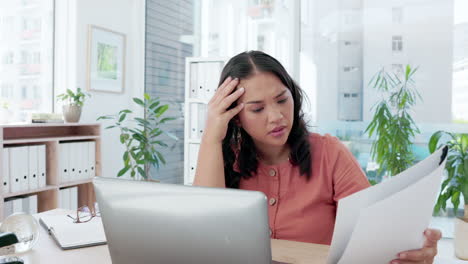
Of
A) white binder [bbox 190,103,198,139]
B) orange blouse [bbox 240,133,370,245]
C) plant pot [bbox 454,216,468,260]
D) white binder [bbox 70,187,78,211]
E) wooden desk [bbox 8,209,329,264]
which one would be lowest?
plant pot [bbox 454,216,468,260]

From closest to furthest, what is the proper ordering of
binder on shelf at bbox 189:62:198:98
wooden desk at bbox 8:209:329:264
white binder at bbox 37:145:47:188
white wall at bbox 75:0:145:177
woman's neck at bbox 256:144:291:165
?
1. wooden desk at bbox 8:209:329:264
2. woman's neck at bbox 256:144:291:165
3. white binder at bbox 37:145:47:188
4. binder on shelf at bbox 189:62:198:98
5. white wall at bbox 75:0:145:177

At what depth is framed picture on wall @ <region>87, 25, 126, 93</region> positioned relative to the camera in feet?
11.9

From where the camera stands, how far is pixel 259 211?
640 mm

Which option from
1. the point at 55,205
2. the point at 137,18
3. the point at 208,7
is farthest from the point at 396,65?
the point at 55,205

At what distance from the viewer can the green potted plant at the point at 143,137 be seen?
3.60 m

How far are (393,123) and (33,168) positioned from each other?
249 centimetres

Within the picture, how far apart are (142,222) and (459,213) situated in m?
2.97

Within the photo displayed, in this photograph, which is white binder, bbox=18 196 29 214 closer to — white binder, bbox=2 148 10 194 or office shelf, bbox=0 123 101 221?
office shelf, bbox=0 123 101 221

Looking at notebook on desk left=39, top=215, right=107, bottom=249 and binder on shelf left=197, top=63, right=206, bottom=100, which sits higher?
binder on shelf left=197, top=63, right=206, bottom=100

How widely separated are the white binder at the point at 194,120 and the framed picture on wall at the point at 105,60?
34.7 inches

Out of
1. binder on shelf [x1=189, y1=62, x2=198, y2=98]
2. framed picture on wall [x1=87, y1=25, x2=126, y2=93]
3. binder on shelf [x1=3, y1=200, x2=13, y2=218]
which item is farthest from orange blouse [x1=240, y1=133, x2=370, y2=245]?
framed picture on wall [x1=87, y1=25, x2=126, y2=93]

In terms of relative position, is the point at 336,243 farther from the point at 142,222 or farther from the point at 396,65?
the point at 396,65

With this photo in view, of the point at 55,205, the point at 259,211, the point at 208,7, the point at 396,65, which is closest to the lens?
the point at 259,211

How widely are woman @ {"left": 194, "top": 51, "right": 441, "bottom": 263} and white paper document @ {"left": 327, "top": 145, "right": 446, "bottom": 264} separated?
0.51 m
